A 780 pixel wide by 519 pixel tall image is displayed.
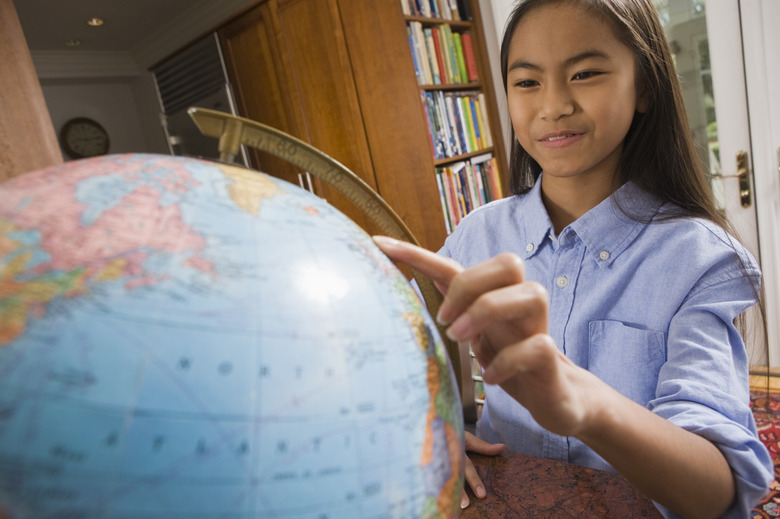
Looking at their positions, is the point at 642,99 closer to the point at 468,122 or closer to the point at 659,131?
the point at 659,131

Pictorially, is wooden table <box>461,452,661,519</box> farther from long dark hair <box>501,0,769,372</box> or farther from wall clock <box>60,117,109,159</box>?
wall clock <box>60,117,109,159</box>

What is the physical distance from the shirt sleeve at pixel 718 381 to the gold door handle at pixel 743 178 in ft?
5.67

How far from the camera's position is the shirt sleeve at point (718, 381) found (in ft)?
2.03

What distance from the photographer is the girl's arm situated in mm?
439

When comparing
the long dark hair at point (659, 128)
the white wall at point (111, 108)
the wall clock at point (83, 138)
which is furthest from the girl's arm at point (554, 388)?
the wall clock at point (83, 138)

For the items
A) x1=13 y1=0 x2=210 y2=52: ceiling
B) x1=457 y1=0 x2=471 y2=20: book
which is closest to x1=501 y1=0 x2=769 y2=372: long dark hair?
x1=457 y1=0 x2=471 y2=20: book

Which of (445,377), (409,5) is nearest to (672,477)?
(445,377)

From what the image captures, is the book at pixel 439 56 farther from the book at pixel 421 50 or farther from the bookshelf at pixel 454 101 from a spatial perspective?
the book at pixel 421 50

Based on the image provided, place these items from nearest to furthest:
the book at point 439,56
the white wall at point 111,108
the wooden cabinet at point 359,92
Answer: the wooden cabinet at point 359,92 → the book at point 439,56 → the white wall at point 111,108

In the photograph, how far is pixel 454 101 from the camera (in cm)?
266

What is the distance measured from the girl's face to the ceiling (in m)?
3.69

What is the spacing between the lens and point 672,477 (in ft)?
1.92

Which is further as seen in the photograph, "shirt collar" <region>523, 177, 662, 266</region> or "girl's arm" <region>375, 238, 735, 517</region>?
"shirt collar" <region>523, 177, 662, 266</region>

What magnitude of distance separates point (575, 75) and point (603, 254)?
1.09 feet
